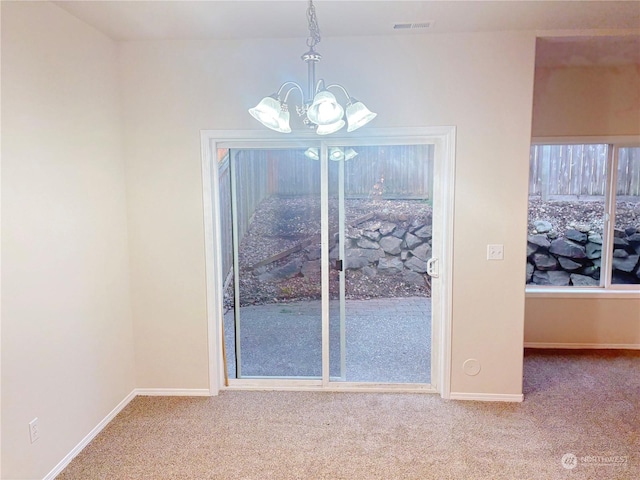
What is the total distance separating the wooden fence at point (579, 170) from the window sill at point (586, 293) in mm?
931

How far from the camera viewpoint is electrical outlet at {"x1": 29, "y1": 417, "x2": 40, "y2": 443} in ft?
7.14

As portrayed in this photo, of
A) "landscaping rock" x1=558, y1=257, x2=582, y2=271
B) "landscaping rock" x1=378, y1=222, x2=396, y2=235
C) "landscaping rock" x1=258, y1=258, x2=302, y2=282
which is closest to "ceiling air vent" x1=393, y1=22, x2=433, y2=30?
"landscaping rock" x1=378, y1=222, x2=396, y2=235

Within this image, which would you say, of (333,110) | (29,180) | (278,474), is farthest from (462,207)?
(29,180)

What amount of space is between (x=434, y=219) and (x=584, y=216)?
204cm

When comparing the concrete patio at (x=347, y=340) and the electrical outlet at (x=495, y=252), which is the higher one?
the electrical outlet at (x=495, y=252)

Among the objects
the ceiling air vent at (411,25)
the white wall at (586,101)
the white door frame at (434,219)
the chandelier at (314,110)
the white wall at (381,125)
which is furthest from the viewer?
the white wall at (586,101)

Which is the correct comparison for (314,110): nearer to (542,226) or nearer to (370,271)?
(370,271)

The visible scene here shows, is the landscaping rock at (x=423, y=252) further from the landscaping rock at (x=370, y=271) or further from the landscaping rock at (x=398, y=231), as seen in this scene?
the landscaping rock at (x=370, y=271)

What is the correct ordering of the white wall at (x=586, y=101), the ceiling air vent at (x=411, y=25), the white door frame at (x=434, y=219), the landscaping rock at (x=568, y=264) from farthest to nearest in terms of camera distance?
the landscaping rock at (x=568, y=264) → the white wall at (x=586, y=101) → the white door frame at (x=434, y=219) → the ceiling air vent at (x=411, y=25)

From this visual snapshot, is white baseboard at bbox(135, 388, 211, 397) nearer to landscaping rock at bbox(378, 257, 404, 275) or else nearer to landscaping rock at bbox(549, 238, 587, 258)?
landscaping rock at bbox(378, 257, 404, 275)

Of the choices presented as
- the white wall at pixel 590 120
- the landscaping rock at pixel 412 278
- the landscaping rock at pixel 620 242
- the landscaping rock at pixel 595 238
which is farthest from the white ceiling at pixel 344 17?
the landscaping rock at pixel 620 242

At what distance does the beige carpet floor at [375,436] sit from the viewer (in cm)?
236

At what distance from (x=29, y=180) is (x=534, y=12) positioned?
301 cm

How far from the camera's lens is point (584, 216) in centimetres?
416
